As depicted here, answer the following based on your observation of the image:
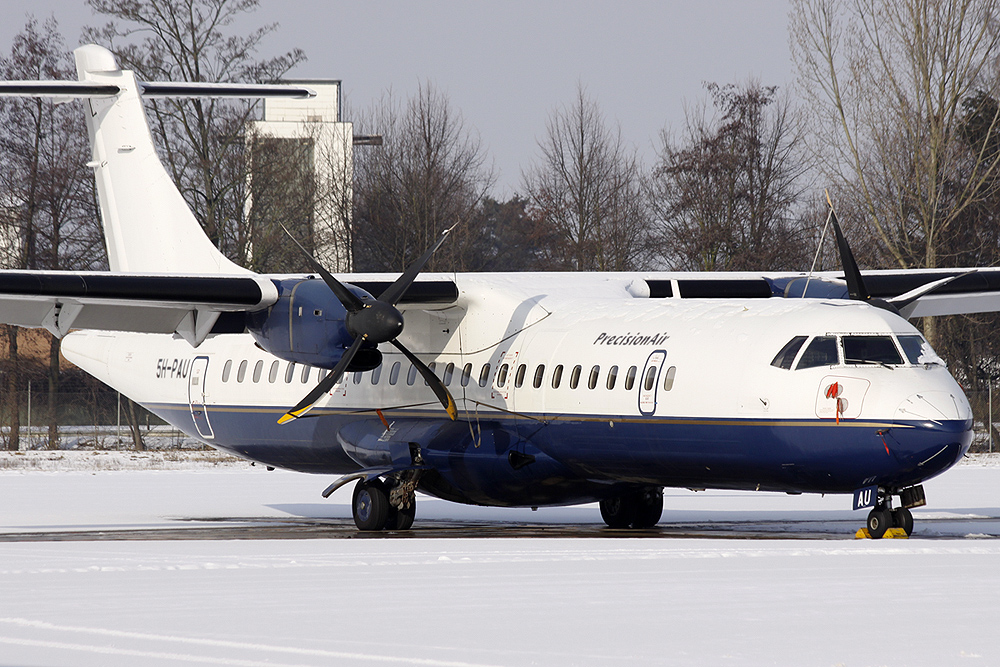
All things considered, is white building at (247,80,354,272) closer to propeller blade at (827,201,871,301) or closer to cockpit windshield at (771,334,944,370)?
propeller blade at (827,201,871,301)

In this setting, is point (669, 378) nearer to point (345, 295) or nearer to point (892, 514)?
point (892, 514)

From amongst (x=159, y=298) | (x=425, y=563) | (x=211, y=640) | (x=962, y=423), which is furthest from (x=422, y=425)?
(x=211, y=640)

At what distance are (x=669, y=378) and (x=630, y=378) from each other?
0.55 meters

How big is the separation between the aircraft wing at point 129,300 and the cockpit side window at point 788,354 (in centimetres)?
594

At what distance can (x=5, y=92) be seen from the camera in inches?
683

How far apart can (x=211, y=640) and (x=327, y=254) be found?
1262 inches

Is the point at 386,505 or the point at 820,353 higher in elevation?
the point at 820,353

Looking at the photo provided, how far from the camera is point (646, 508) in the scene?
1625cm

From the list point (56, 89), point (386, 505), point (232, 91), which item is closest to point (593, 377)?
point (386, 505)

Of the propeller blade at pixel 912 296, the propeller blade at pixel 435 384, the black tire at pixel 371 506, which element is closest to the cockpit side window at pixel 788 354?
the propeller blade at pixel 912 296

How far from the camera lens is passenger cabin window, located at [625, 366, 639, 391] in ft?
45.7

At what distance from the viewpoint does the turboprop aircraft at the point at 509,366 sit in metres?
12.5

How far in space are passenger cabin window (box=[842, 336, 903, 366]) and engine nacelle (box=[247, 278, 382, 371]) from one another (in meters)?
5.40

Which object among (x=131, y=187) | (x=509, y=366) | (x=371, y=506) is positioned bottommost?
(x=371, y=506)
